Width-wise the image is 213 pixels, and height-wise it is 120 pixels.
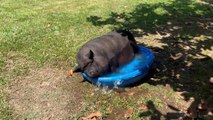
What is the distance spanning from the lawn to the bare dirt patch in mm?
16

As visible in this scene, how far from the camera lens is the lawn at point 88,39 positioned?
19.3ft

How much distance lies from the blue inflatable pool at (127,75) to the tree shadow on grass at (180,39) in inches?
15.3

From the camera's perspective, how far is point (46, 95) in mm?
6207

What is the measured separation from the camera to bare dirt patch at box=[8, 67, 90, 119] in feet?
18.8

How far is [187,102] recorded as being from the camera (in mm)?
6059

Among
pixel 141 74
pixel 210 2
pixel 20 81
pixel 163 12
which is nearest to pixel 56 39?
pixel 20 81

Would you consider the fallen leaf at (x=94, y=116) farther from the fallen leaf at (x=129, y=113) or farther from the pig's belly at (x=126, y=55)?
the pig's belly at (x=126, y=55)

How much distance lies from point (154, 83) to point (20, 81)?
103 inches

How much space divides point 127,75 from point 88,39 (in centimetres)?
270

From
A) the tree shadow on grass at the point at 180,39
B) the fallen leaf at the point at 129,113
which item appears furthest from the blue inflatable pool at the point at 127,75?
the fallen leaf at the point at 129,113

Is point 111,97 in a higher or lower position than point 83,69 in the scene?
lower

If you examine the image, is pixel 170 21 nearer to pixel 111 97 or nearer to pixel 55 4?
pixel 55 4

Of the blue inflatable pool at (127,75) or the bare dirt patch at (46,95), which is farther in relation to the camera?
the blue inflatable pool at (127,75)

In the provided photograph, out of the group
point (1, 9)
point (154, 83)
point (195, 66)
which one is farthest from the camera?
point (1, 9)
